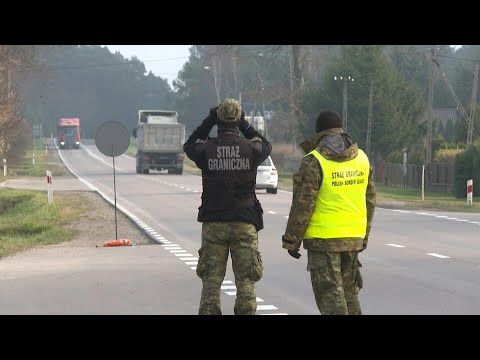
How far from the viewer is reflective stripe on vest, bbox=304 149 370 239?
8.37 m

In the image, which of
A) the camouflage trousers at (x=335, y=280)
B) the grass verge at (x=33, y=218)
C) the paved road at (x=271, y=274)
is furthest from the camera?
the grass verge at (x=33, y=218)

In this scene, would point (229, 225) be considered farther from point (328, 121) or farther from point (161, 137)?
point (161, 137)

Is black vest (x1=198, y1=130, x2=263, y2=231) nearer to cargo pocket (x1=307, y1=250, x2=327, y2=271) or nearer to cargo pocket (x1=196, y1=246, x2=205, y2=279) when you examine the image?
cargo pocket (x1=196, y1=246, x2=205, y2=279)

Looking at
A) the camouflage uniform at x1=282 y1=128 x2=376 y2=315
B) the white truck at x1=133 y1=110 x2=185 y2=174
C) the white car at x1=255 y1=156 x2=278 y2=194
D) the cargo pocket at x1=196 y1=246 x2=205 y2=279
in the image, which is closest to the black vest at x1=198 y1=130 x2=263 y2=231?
the cargo pocket at x1=196 y1=246 x2=205 y2=279

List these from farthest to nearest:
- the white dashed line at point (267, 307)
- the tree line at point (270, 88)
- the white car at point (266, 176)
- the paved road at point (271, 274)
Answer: the tree line at point (270, 88) → the white car at point (266, 176) → the paved road at point (271, 274) → the white dashed line at point (267, 307)

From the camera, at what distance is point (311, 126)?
70.6m

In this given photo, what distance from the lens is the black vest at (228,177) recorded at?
9.01m

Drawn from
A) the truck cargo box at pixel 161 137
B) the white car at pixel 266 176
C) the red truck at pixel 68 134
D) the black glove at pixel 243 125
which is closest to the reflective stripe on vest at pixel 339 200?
the black glove at pixel 243 125

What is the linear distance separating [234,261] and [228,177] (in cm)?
68

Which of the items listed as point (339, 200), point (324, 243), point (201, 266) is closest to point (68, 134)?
point (201, 266)

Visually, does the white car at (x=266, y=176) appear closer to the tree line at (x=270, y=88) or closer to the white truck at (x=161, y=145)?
the tree line at (x=270, y=88)
